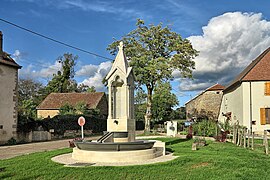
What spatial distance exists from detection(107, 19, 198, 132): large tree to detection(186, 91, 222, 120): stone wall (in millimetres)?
22312

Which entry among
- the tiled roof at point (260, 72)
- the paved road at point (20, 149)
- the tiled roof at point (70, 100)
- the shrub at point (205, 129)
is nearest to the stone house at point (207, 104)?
the tiled roof at point (70, 100)

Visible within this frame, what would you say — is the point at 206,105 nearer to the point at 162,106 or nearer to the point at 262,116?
the point at 162,106

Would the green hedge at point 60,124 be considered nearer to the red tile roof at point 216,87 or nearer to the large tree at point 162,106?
the large tree at point 162,106

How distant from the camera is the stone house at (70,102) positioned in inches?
2106

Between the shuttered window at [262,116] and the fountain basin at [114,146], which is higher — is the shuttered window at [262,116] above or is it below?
above

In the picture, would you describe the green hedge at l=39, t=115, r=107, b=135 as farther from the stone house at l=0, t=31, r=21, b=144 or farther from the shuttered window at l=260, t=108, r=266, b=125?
the shuttered window at l=260, t=108, r=266, b=125

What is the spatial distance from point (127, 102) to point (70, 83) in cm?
5618

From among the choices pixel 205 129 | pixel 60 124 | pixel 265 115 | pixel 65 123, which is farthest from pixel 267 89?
pixel 60 124

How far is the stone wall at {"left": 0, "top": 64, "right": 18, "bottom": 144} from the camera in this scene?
2739 centimetres

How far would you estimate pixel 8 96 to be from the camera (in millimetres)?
28297

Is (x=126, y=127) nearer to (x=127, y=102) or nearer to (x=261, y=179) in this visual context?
(x=127, y=102)

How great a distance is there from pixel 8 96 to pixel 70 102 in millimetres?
26624

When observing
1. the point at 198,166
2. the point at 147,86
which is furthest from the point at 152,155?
the point at 147,86

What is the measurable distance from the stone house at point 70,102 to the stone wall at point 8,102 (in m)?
23.8
